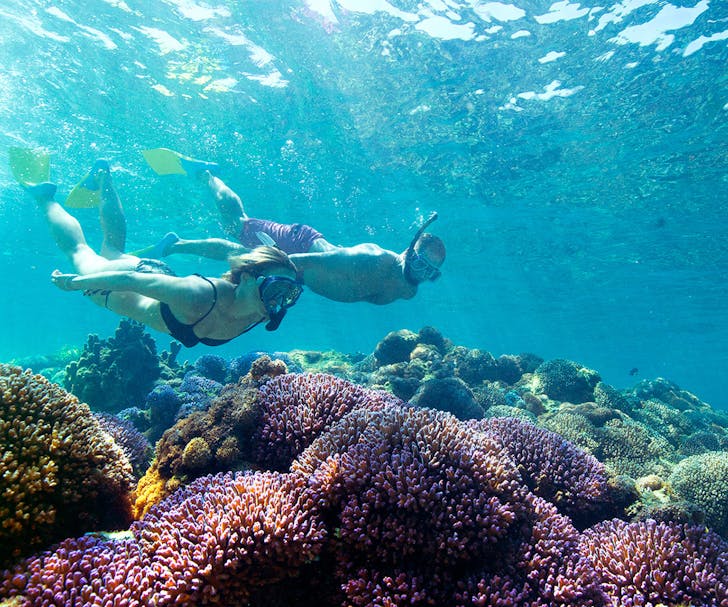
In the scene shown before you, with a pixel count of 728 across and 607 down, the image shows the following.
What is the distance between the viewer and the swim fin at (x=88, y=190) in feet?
30.7

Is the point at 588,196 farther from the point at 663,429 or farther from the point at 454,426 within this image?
the point at 454,426

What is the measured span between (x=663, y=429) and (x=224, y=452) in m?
12.3

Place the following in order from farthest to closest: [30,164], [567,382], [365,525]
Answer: [567,382], [30,164], [365,525]

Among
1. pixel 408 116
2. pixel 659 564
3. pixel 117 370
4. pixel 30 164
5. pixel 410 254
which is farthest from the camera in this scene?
pixel 408 116

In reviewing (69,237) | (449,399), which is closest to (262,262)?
(449,399)

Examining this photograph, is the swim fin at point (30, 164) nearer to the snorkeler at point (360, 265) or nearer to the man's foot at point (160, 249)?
the man's foot at point (160, 249)

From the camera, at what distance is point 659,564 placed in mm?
3066

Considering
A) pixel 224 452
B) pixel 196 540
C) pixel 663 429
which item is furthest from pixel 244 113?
pixel 663 429

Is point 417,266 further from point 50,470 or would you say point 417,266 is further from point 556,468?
point 50,470

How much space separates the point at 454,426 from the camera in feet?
11.3

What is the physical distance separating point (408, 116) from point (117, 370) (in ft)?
48.9

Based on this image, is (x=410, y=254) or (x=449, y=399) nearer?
(x=410, y=254)

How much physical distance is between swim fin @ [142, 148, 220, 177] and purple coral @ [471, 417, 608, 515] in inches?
445

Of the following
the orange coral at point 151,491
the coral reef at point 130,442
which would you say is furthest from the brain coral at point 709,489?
the coral reef at point 130,442
